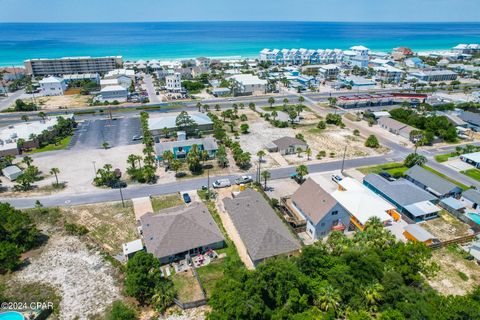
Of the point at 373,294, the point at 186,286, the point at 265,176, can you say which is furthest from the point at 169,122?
the point at 373,294

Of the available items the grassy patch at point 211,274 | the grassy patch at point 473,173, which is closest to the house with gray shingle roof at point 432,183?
the grassy patch at point 473,173

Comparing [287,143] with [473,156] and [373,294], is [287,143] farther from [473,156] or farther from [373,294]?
[373,294]

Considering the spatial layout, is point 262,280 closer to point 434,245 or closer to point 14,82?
point 434,245

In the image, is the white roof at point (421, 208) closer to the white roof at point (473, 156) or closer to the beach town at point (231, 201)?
the beach town at point (231, 201)

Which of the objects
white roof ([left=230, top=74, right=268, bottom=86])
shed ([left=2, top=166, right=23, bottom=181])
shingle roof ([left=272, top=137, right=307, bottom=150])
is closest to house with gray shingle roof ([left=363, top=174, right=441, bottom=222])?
shingle roof ([left=272, top=137, right=307, bottom=150])

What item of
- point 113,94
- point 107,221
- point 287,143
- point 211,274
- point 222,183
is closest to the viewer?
point 211,274

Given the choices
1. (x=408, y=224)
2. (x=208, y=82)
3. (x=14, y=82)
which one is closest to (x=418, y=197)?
(x=408, y=224)

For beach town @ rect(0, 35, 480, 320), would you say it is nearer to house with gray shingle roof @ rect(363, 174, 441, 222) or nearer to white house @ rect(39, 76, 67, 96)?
house with gray shingle roof @ rect(363, 174, 441, 222)
